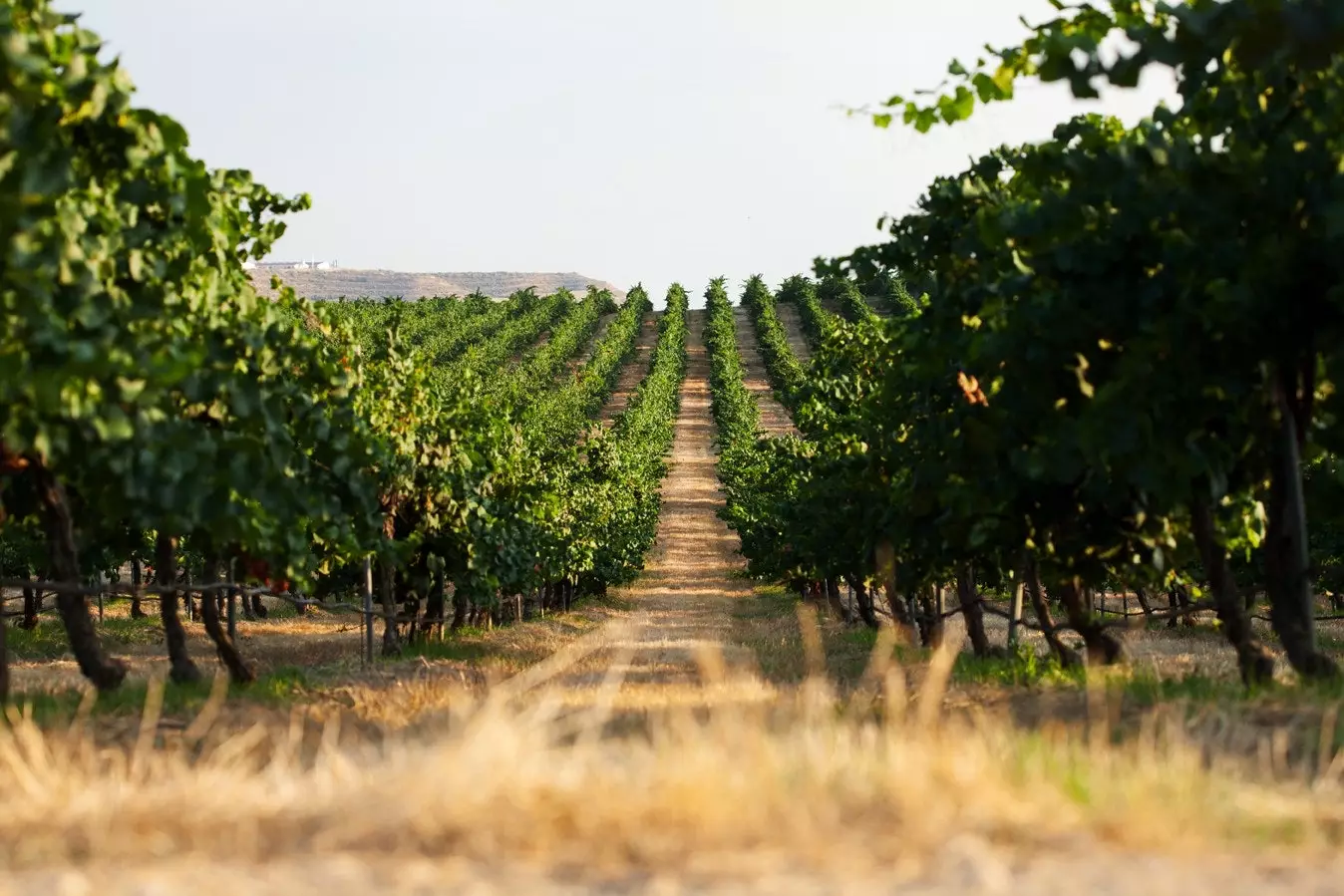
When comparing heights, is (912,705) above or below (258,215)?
below

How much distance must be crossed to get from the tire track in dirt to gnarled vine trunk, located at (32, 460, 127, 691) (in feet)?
11.5

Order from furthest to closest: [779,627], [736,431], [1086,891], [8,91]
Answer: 1. [736,431]
2. [779,627]
3. [8,91]
4. [1086,891]

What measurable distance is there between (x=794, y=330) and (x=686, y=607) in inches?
2740

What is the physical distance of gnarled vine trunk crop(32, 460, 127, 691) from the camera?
11.2 metres

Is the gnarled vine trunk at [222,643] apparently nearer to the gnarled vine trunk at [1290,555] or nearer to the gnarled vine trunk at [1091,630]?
the gnarled vine trunk at [1091,630]

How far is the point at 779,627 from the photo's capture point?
31.4 meters

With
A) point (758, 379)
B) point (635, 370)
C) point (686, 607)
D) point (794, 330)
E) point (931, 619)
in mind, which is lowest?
point (686, 607)

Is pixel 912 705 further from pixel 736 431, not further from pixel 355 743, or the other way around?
pixel 736 431

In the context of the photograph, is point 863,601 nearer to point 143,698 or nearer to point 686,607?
point 686,607

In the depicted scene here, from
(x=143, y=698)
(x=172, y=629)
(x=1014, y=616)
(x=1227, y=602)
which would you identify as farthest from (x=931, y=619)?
(x=143, y=698)

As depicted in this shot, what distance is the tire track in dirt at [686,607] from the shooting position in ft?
→ 42.0

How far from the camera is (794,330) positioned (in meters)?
→ 110

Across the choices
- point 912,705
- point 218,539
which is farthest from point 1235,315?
point 218,539

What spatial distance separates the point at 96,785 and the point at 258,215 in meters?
8.64
